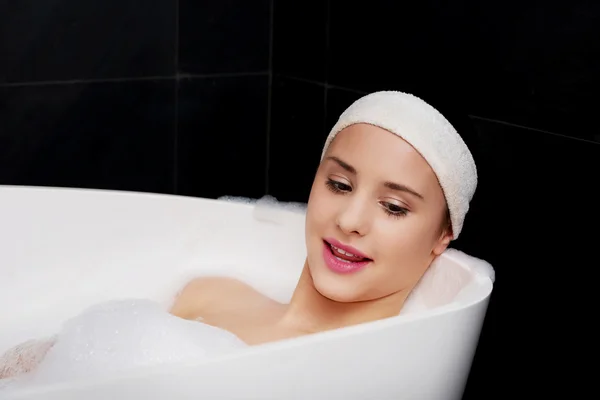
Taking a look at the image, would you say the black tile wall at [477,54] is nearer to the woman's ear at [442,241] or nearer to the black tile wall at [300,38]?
the black tile wall at [300,38]

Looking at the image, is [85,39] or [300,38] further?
[300,38]

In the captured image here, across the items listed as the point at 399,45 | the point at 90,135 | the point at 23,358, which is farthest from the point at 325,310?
the point at 90,135

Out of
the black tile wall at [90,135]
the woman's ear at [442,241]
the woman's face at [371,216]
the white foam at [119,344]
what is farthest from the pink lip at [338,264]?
the black tile wall at [90,135]

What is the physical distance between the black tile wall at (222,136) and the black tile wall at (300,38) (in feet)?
0.35

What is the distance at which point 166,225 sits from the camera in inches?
75.9

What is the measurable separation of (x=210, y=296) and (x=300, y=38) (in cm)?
96

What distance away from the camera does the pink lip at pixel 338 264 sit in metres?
1.52

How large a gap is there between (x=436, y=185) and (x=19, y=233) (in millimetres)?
833

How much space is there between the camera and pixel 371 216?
1485mm

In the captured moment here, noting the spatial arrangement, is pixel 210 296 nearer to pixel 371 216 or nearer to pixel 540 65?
pixel 371 216

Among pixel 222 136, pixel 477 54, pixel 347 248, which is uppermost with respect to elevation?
pixel 477 54

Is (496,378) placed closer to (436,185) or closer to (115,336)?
(436,185)

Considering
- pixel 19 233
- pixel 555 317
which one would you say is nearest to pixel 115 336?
pixel 19 233

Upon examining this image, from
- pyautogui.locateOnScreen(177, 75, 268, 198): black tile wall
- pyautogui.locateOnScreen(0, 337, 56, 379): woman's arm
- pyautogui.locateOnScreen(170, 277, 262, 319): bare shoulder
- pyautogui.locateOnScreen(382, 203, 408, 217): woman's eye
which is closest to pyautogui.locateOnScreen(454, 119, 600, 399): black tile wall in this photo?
pyautogui.locateOnScreen(382, 203, 408, 217): woman's eye
